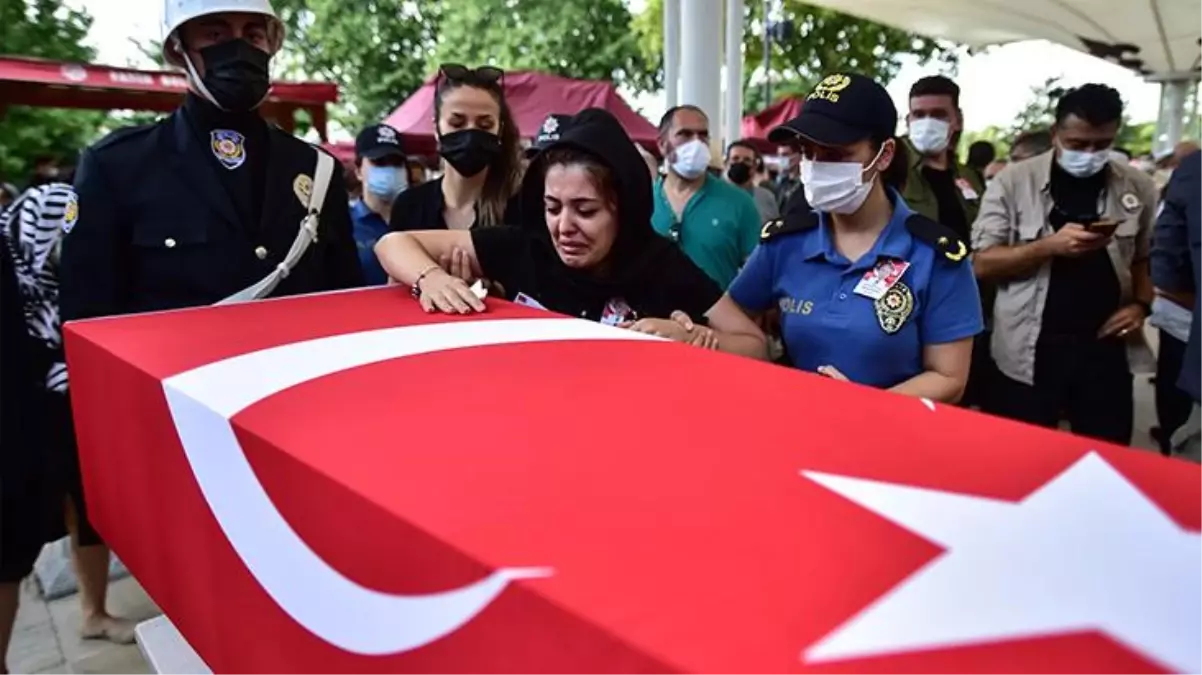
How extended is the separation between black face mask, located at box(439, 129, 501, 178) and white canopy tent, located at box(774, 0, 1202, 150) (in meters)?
12.7

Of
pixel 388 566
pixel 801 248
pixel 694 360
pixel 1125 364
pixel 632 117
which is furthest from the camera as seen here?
pixel 632 117

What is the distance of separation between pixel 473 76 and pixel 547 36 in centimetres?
2200

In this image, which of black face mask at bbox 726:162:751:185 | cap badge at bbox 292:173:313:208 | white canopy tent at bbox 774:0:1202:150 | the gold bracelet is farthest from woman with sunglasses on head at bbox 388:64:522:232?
white canopy tent at bbox 774:0:1202:150

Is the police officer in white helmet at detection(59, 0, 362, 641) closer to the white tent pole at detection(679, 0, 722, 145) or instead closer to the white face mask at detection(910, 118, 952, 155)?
the white face mask at detection(910, 118, 952, 155)

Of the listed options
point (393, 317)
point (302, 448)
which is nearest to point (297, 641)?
point (302, 448)

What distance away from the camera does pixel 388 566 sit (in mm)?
827

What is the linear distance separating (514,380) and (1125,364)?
8.28ft

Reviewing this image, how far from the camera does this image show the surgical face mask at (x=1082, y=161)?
2793mm

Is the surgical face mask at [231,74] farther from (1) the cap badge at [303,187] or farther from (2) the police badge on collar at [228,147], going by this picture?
(1) the cap badge at [303,187]

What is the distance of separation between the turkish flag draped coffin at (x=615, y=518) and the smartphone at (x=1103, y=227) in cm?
189

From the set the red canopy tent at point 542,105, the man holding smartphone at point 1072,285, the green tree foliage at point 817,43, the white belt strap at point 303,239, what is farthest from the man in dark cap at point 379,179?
the green tree foliage at point 817,43

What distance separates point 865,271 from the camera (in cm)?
192

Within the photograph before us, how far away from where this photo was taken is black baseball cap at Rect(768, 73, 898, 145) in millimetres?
1910

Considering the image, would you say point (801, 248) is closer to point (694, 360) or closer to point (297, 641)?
point (694, 360)
